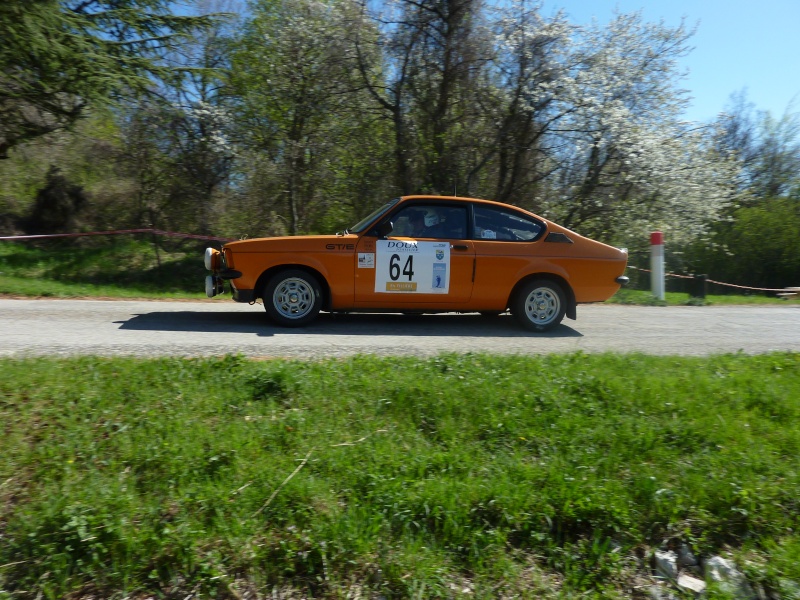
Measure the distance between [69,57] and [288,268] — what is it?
7968 mm

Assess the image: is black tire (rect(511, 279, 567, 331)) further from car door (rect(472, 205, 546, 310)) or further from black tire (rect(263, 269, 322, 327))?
black tire (rect(263, 269, 322, 327))

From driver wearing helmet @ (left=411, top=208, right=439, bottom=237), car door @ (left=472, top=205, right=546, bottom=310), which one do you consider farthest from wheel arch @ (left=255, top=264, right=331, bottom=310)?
car door @ (left=472, top=205, right=546, bottom=310)

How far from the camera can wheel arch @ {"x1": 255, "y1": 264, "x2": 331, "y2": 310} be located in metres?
8.38

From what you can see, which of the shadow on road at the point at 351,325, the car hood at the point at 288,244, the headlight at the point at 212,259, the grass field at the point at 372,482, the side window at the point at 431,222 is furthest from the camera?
the side window at the point at 431,222

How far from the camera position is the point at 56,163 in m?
17.5

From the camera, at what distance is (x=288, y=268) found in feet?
27.6

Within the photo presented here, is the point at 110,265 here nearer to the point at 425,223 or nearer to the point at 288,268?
the point at 288,268

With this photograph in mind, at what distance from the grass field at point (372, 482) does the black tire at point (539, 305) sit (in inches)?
124

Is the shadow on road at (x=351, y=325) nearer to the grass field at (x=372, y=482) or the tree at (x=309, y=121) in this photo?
the grass field at (x=372, y=482)

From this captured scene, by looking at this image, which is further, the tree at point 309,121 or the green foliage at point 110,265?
the tree at point 309,121

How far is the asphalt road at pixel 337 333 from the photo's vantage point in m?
6.90

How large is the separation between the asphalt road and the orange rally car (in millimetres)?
349

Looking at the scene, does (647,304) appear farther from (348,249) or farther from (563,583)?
(563,583)

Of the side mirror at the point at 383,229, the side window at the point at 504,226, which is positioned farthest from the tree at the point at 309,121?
the side mirror at the point at 383,229
